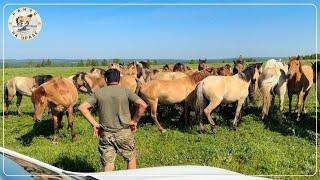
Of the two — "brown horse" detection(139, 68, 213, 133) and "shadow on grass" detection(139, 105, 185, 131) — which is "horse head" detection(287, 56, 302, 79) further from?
"shadow on grass" detection(139, 105, 185, 131)

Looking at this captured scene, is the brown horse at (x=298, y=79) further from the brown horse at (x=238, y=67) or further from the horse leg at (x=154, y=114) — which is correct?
the horse leg at (x=154, y=114)

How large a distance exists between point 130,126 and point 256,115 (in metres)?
7.86

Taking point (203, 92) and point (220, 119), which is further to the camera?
point (220, 119)

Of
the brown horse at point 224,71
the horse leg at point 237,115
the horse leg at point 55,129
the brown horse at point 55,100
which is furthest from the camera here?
the brown horse at point 224,71

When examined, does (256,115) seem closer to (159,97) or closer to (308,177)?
(159,97)

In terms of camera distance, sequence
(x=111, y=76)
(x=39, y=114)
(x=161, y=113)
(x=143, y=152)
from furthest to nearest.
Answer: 1. (x=161, y=113)
2. (x=39, y=114)
3. (x=143, y=152)
4. (x=111, y=76)

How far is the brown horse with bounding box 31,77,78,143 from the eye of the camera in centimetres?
1212

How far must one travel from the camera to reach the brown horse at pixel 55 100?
39.8 ft

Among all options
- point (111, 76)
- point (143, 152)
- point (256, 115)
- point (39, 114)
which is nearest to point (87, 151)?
point (143, 152)

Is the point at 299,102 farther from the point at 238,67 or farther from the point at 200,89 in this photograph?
the point at 200,89

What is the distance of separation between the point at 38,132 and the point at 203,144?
186 inches

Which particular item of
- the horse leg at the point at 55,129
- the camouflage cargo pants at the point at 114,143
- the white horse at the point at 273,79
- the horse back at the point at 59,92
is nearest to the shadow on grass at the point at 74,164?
the camouflage cargo pants at the point at 114,143

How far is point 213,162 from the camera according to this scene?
28.0 feet

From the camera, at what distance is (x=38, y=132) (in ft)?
42.5
